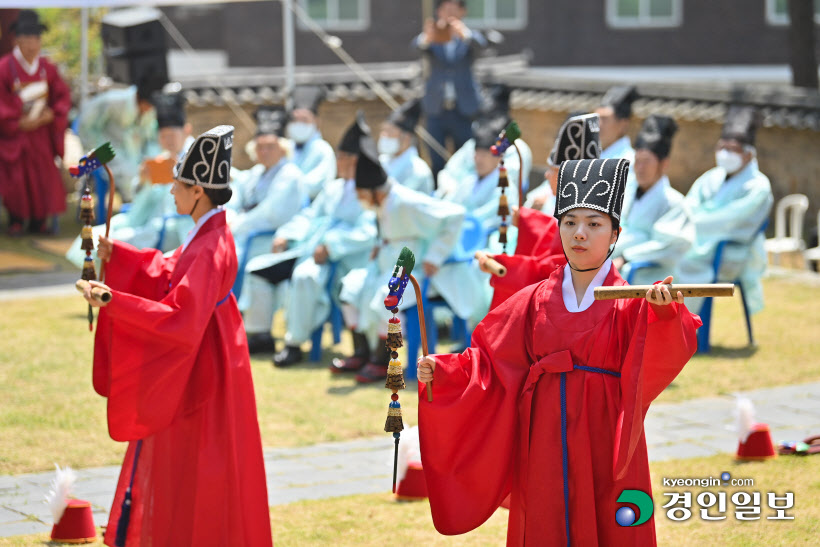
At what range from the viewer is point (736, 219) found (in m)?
8.95

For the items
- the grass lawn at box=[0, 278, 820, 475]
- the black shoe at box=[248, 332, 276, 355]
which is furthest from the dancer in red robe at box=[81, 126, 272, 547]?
the black shoe at box=[248, 332, 276, 355]

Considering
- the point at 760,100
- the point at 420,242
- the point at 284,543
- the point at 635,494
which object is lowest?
the point at 284,543

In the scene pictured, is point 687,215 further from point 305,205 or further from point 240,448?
point 240,448

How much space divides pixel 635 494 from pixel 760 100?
1084cm

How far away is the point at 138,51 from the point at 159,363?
9.38 m

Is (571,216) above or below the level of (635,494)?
above

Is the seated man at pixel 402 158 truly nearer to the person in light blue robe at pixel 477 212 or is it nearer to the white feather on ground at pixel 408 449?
the person in light blue robe at pixel 477 212

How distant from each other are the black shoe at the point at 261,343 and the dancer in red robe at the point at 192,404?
4298mm

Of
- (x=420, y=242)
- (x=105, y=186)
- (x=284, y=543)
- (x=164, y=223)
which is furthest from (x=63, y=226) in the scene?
(x=284, y=543)

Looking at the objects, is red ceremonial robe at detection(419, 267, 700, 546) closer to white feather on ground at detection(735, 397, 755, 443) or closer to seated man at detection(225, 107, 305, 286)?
white feather on ground at detection(735, 397, 755, 443)

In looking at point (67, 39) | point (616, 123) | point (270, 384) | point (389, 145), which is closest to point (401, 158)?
point (389, 145)

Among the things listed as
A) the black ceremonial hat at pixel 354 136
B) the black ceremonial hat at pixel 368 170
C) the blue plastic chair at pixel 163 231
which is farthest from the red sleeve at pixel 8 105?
the black ceremonial hat at pixel 368 170

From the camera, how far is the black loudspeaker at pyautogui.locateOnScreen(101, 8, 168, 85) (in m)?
13.3

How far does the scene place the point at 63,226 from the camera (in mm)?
14281
